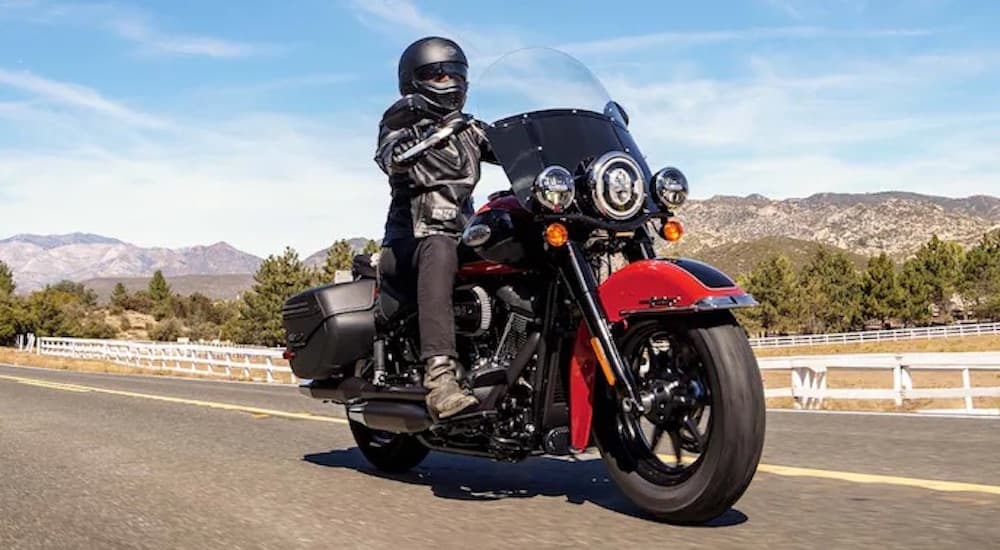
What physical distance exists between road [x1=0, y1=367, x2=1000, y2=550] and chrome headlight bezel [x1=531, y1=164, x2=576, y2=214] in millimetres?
1296

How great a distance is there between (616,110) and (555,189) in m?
0.97

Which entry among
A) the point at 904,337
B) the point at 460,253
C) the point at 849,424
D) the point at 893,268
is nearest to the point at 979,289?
the point at 893,268

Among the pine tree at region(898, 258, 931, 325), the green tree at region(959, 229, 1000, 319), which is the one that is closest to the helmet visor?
the pine tree at region(898, 258, 931, 325)

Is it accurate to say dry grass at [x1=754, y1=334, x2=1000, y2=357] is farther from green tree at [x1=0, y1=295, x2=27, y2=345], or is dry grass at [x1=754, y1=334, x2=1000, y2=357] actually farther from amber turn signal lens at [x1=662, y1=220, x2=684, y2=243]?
green tree at [x1=0, y1=295, x2=27, y2=345]

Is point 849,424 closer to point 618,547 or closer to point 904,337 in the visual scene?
point 618,547

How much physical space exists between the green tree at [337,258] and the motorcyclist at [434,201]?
67904 mm

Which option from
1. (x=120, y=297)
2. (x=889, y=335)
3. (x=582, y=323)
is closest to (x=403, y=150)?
(x=582, y=323)

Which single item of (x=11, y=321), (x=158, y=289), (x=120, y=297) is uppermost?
(x=158, y=289)

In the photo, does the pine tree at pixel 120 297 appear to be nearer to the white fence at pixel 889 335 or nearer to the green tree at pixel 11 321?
the green tree at pixel 11 321

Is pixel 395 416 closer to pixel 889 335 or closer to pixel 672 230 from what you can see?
pixel 672 230

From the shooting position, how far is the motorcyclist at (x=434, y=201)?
4.27 metres

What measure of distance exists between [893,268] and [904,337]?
22197 mm

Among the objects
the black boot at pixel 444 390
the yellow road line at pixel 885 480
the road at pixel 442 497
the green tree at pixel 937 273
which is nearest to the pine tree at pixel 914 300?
the green tree at pixel 937 273

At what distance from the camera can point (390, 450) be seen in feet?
18.4
